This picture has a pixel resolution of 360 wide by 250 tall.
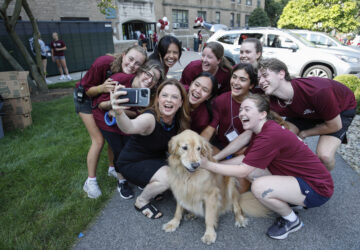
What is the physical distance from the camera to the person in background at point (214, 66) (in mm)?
3381

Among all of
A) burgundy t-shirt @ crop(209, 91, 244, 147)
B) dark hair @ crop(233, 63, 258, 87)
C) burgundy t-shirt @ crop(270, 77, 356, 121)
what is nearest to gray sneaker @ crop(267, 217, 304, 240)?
burgundy t-shirt @ crop(209, 91, 244, 147)

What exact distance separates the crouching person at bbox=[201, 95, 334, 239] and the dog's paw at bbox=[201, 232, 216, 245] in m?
0.60

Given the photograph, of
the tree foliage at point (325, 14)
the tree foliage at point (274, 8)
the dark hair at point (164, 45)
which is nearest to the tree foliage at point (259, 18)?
the tree foliage at point (274, 8)

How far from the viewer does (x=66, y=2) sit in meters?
15.9

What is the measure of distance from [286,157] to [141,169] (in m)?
1.56

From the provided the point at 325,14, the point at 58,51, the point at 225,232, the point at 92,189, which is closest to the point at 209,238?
the point at 225,232

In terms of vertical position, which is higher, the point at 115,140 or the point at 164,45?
the point at 164,45

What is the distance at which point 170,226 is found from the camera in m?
2.43

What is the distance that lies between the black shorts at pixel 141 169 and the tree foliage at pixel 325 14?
17152mm

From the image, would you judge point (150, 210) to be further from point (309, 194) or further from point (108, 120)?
point (309, 194)

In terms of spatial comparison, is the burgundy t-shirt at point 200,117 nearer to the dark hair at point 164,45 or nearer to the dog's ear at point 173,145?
the dog's ear at point 173,145

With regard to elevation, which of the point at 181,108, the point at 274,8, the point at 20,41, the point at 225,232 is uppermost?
the point at 274,8

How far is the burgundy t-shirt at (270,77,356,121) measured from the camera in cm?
253

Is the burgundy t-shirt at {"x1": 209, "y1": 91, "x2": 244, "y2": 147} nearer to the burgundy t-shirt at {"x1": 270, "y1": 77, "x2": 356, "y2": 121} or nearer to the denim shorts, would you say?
the burgundy t-shirt at {"x1": 270, "y1": 77, "x2": 356, "y2": 121}
